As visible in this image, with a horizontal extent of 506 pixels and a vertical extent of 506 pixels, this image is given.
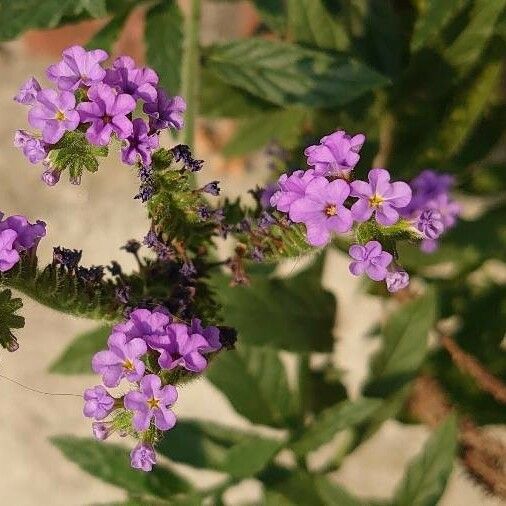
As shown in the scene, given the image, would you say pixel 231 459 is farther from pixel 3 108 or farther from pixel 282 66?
pixel 3 108

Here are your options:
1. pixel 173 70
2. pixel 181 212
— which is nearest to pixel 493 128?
pixel 173 70

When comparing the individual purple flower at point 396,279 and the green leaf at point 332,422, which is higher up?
the individual purple flower at point 396,279

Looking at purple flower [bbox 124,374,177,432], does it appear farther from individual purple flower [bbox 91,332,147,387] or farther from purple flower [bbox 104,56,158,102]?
purple flower [bbox 104,56,158,102]

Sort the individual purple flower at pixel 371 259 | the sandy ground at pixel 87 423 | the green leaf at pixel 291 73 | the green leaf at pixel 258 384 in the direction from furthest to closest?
1. the sandy ground at pixel 87 423
2. the green leaf at pixel 258 384
3. the green leaf at pixel 291 73
4. the individual purple flower at pixel 371 259

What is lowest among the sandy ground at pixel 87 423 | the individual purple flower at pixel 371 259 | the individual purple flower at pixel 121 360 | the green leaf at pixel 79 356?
the sandy ground at pixel 87 423

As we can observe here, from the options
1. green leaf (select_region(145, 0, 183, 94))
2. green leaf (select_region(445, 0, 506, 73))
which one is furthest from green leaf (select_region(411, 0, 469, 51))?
green leaf (select_region(145, 0, 183, 94))

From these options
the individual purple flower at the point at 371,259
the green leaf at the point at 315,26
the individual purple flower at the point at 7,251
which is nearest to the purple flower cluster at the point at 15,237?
the individual purple flower at the point at 7,251

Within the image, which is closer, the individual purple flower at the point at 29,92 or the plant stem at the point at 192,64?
the individual purple flower at the point at 29,92

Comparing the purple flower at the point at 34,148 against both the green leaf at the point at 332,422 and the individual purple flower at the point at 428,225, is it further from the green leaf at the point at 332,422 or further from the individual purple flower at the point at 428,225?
the green leaf at the point at 332,422

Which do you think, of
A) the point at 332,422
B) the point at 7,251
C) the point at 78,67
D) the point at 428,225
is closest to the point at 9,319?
the point at 7,251
